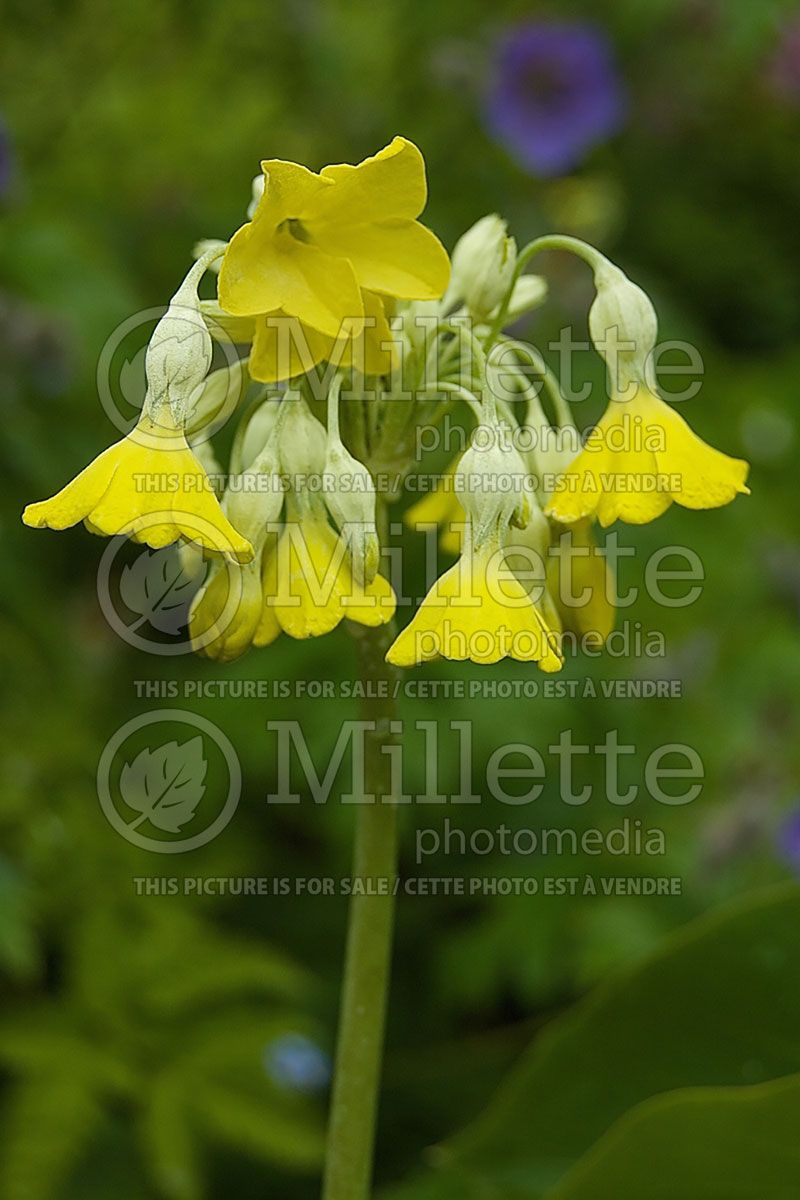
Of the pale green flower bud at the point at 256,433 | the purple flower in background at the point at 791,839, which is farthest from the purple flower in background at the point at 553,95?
the pale green flower bud at the point at 256,433

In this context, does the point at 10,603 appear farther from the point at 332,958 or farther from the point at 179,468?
the point at 179,468

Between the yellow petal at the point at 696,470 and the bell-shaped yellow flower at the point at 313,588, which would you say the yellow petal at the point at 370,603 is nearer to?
the bell-shaped yellow flower at the point at 313,588

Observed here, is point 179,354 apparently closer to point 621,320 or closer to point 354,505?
point 354,505

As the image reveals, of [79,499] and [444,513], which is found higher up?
[444,513]

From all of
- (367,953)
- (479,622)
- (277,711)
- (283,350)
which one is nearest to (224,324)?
(283,350)

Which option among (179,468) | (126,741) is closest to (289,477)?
(179,468)

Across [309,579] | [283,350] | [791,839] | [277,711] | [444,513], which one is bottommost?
[309,579]

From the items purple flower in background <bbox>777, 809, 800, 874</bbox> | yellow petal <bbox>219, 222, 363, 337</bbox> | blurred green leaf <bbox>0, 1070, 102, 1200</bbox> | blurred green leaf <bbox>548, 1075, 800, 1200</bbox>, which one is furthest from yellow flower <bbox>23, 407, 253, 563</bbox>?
purple flower in background <bbox>777, 809, 800, 874</bbox>
